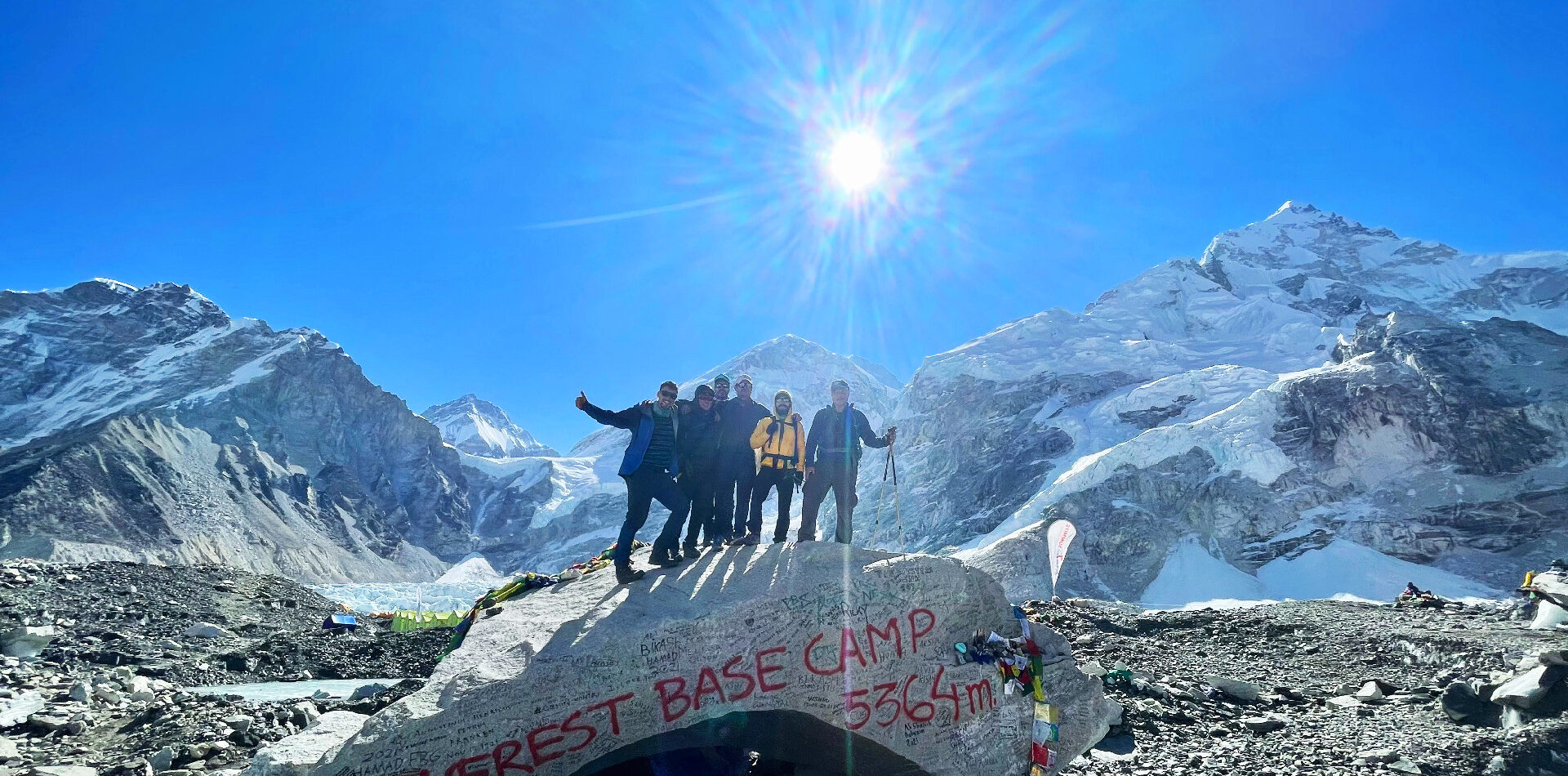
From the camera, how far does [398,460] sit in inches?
6442

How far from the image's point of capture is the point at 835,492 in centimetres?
991

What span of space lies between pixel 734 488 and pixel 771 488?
2.13 ft

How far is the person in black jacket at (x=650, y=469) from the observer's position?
8.12m

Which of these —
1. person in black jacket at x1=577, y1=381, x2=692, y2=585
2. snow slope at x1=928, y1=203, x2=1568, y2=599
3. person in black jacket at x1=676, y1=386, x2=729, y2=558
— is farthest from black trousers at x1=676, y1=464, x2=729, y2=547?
snow slope at x1=928, y1=203, x2=1568, y2=599

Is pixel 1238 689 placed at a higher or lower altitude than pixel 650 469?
lower

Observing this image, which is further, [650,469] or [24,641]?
[24,641]

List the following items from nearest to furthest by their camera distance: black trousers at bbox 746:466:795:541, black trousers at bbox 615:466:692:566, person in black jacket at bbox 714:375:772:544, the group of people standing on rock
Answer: black trousers at bbox 615:466:692:566 → the group of people standing on rock → person in black jacket at bbox 714:375:772:544 → black trousers at bbox 746:466:795:541

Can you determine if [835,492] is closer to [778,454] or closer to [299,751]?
Answer: [778,454]

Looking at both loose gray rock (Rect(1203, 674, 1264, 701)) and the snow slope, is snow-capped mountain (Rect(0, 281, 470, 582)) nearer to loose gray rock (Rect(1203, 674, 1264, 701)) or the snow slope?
the snow slope

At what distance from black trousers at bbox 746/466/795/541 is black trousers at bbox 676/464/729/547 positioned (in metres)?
0.59

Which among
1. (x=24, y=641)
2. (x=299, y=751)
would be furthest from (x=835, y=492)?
(x=24, y=641)

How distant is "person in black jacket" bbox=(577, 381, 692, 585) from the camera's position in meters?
8.12

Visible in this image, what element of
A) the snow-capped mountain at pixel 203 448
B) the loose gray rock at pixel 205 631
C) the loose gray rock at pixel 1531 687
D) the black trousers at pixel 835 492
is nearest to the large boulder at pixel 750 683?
the black trousers at pixel 835 492

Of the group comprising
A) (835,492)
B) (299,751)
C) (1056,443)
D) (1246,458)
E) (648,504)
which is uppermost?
(1056,443)
